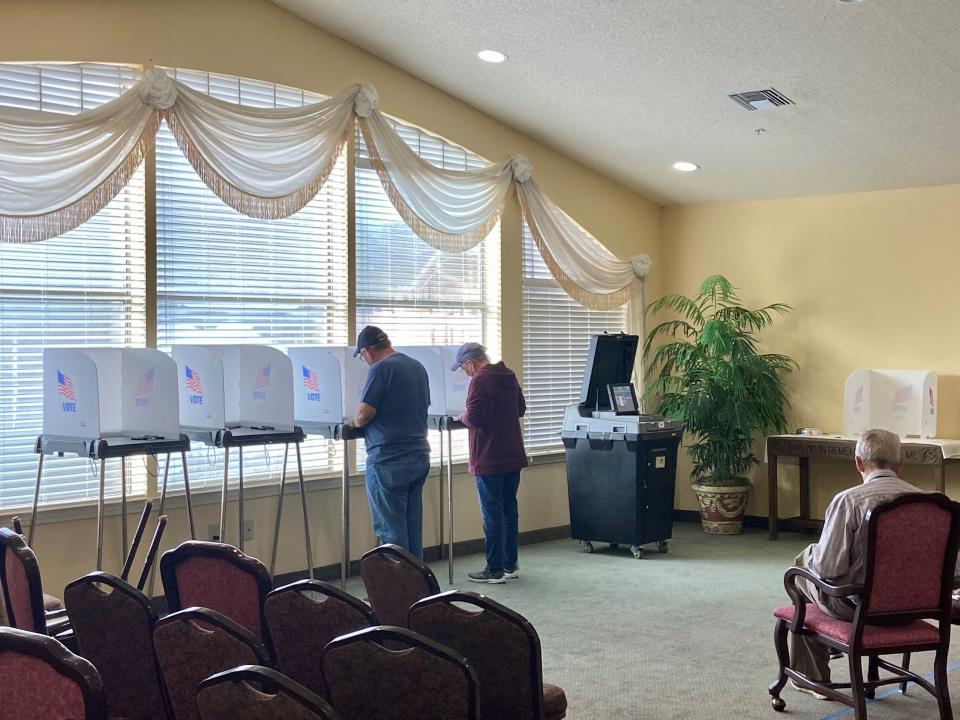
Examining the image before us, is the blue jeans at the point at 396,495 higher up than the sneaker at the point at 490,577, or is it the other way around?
the blue jeans at the point at 396,495

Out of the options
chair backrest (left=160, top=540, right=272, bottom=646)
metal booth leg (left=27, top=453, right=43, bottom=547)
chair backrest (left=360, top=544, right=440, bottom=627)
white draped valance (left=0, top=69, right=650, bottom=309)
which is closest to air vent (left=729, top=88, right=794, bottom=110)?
white draped valance (left=0, top=69, right=650, bottom=309)

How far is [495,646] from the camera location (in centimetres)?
236

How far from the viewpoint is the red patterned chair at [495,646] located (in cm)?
233

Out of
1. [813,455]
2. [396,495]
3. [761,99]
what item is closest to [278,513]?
[396,495]

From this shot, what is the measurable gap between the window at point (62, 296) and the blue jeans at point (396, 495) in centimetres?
124

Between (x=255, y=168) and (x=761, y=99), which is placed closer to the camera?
A: (x=255, y=168)

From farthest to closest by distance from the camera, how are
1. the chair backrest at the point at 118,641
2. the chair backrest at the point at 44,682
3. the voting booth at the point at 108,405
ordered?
the voting booth at the point at 108,405
the chair backrest at the point at 118,641
the chair backrest at the point at 44,682

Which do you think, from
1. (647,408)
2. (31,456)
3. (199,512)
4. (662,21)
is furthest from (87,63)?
(647,408)

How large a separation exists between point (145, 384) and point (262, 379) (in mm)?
611

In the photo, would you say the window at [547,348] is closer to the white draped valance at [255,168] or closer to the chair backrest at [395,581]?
the white draped valance at [255,168]

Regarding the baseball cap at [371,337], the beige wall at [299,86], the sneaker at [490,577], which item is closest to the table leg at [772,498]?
the beige wall at [299,86]

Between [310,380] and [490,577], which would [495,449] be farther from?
[310,380]

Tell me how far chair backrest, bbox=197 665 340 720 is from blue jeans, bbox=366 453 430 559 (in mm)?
3583

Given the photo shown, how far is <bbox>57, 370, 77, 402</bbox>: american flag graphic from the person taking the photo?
185 inches
